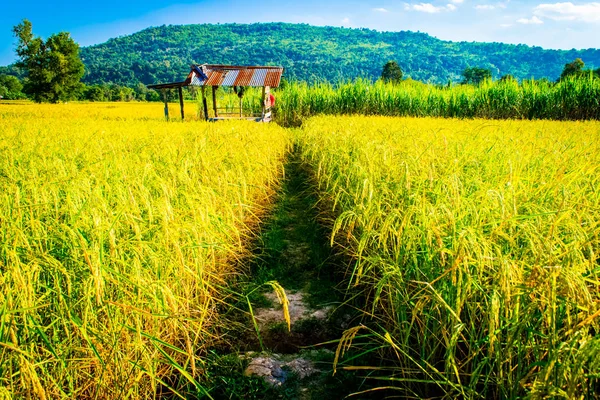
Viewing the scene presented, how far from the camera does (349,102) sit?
16.6 meters

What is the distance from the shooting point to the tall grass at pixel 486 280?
1.38 m

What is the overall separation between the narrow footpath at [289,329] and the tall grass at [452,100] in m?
12.9

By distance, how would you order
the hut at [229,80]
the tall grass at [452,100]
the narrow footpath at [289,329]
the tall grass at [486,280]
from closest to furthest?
the tall grass at [486,280]
the narrow footpath at [289,329]
the tall grass at [452,100]
the hut at [229,80]

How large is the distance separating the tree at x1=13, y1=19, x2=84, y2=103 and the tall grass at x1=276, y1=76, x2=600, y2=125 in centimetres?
3549

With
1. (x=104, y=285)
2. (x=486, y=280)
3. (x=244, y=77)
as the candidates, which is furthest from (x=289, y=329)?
(x=244, y=77)

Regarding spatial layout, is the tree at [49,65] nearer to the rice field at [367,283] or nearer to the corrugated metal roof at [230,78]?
the corrugated metal roof at [230,78]

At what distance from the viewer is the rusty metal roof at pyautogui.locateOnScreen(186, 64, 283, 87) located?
15.4 metres

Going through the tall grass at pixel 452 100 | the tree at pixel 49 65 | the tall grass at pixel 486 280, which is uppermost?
the tree at pixel 49 65

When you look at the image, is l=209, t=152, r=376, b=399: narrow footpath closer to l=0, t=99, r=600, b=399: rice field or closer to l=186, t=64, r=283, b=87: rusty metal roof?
l=0, t=99, r=600, b=399: rice field

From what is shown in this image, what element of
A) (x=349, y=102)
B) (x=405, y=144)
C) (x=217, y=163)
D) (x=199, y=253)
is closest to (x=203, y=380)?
(x=199, y=253)

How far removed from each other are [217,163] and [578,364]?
4.11 meters

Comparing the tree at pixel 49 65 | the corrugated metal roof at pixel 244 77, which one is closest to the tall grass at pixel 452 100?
the corrugated metal roof at pixel 244 77

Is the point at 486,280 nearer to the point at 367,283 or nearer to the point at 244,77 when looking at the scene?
the point at 367,283

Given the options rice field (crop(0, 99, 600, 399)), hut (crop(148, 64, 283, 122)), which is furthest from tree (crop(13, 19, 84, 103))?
rice field (crop(0, 99, 600, 399))
